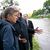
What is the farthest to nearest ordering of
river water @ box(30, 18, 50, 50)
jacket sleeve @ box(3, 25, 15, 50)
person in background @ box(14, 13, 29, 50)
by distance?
river water @ box(30, 18, 50, 50), person in background @ box(14, 13, 29, 50), jacket sleeve @ box(3, 25, 15, 50)

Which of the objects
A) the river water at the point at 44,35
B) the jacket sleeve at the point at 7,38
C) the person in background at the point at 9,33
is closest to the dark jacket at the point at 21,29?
the person in background at the point at 9,33

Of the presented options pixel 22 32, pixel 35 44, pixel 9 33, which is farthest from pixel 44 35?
pixel 9 33

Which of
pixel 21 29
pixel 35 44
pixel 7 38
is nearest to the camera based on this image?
pixel 7 38

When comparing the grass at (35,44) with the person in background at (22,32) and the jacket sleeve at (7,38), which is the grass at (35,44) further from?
the jacket sleeve at (7,38)

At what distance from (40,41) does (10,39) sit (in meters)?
4.11

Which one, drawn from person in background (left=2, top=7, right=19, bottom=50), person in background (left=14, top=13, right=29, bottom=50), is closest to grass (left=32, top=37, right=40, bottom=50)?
person in background (left=14, top=13, right=29, bottom=50)

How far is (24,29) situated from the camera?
3.87m

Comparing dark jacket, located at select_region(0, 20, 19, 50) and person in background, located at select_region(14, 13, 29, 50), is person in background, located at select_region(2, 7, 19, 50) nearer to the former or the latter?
dark jacket, located at select_region(0, 20, 19, 50)

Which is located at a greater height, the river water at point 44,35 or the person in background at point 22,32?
the person in background at point 22,32

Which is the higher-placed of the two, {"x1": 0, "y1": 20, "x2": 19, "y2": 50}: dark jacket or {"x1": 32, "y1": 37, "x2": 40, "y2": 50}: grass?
{"x1": 0, "y1": 20, "x2": 19, "y2": 50}: dark jacket

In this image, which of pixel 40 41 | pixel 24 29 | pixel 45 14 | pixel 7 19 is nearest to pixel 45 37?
Answer: pixel 40 41

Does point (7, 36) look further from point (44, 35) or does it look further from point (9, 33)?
point (44, 35)

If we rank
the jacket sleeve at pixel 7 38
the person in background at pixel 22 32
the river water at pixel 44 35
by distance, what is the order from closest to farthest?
the jacket sleeve at pixel 7 38 < the person in background at pixel 22 32 < the river water at pixel 44 35

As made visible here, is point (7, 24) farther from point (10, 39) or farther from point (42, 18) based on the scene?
point (42, 18)
